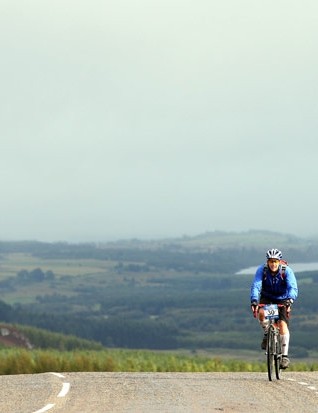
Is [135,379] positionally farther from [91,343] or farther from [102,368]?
[91,343]

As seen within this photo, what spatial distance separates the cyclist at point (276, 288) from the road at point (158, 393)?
1.19 metres

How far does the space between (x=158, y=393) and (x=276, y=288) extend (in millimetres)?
3588

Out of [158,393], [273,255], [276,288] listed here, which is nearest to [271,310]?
[276,288]

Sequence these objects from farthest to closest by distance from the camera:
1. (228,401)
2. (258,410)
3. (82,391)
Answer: (82,391) → (228,401) → (258,410)

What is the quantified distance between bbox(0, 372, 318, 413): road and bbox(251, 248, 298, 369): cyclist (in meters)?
1.19

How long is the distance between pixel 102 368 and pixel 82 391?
9.79 meters

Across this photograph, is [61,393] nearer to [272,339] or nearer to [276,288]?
[272,339]

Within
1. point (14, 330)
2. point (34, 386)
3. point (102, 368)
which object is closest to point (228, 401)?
point (34, 386)

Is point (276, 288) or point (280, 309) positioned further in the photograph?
point (280, 309)

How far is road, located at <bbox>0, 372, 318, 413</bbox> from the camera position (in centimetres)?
1655

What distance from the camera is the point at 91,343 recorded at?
196375 millimetres

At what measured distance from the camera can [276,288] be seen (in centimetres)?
2116

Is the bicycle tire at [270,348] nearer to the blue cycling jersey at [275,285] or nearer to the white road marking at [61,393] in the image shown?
the blue cycling jersey at [275,285]

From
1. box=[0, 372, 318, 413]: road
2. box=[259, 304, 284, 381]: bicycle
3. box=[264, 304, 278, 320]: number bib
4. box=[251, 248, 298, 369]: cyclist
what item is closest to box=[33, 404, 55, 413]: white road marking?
box=[0, 372, 318, 413]: road
